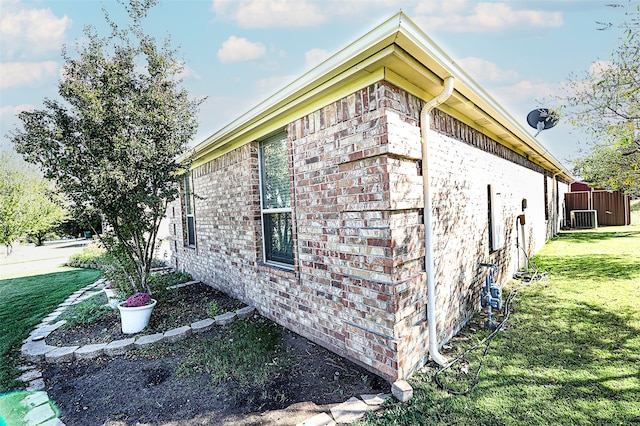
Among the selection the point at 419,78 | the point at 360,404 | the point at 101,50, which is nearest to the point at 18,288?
the point at 101,50

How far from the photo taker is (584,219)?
47.6 ft

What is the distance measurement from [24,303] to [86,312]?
2.70 metres

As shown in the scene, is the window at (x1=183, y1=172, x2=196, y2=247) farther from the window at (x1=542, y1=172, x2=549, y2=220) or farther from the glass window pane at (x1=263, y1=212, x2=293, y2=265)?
the window at (x1=542, y1=172, x2=549, y2=220)

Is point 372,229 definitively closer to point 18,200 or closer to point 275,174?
point 275,174

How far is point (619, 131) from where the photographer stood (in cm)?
377

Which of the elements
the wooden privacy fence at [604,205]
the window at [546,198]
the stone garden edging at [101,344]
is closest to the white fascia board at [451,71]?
the stone garden edging at [101,344]

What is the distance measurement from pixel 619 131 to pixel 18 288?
13.0 meters

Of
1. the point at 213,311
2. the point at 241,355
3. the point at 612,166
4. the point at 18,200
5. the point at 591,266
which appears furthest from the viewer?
the point at 18,200

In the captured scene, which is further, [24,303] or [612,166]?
[24,303]

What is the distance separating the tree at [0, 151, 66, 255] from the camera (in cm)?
1329

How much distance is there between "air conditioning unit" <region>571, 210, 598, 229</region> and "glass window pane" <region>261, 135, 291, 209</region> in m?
16.8

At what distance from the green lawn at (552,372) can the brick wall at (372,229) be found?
1.34 ft

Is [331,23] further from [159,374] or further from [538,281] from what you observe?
[538,281]

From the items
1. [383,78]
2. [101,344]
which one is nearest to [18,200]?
[101,344]
